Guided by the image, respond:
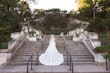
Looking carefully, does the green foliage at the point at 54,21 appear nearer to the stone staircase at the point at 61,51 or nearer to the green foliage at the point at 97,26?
the green foliage at the point at 97,26

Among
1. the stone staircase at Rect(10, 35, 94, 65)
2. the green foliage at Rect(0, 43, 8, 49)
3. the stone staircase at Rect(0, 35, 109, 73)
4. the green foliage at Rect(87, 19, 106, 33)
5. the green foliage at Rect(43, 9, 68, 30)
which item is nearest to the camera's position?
the stone staircase at Rect(0, 35, 109, 73)

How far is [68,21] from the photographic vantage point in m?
34.8

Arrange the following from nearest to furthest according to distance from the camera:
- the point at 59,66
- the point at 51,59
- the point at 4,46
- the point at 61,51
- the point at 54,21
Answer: the point at 51,59 < the point at 59,66 < the point at 4,46 < the point at 61,51 < the point at 54,21

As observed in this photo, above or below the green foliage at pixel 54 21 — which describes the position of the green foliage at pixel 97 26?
below

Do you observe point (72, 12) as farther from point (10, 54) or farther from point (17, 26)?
point (10, 54)

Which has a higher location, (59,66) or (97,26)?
(97,26)

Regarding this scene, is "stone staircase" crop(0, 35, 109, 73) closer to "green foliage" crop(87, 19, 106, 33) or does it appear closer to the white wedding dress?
the white wedding dress

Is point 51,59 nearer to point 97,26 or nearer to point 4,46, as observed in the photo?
point 4,46

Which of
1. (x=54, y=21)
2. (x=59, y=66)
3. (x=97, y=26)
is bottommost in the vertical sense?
(x=59, y=66)

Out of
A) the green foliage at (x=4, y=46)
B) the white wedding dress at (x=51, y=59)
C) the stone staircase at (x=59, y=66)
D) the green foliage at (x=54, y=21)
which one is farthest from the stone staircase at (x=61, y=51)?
the green foliage at (x=54, y=21)

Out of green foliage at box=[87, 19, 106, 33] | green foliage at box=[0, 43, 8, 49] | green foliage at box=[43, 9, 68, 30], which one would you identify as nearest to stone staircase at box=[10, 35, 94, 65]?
green foliage at box=[0, 43, 8, 49]

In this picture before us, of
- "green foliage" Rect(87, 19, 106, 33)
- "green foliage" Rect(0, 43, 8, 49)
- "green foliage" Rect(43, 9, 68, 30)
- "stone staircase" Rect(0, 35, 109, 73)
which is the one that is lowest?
"stone staircase" Rect(0, 35, 109, 73)

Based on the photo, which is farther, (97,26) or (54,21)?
(54,21)

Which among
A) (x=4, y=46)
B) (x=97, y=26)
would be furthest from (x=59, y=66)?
(x=97, y=26)
